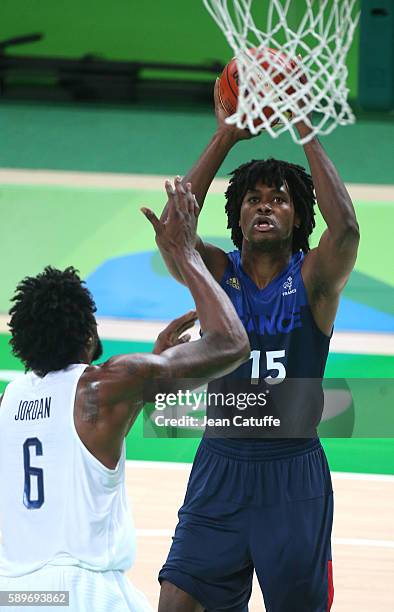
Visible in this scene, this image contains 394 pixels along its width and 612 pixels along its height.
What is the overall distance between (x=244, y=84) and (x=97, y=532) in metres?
1.58

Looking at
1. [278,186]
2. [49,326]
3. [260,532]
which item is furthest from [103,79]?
[49,326]

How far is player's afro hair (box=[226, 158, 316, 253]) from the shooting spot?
4.33 meters

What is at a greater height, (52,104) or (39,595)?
(52,104)

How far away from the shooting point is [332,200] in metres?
4.07

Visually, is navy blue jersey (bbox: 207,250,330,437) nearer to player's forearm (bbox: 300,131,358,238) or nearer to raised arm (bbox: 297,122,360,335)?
raised arm (bbox: 297,122,360,335)

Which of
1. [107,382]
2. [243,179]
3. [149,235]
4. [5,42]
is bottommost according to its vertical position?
[107,382]

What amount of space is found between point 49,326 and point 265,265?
1.19m

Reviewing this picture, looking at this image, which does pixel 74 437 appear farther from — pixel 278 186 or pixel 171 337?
pixel 278 186

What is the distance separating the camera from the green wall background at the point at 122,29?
17.8 metres

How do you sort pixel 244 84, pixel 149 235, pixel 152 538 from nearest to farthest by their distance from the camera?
pixel 244 84, pixel 152 538, pixel 149 235

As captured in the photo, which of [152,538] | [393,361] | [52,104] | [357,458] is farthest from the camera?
[52,104]

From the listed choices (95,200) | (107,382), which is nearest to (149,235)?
(95,200)

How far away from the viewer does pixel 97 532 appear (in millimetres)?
3328

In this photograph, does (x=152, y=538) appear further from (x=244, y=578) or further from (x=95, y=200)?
(x=95, y=200)
